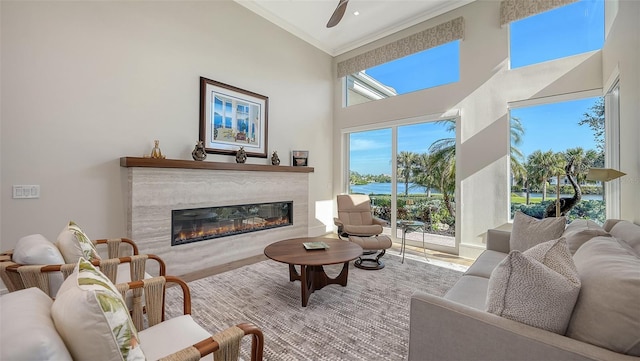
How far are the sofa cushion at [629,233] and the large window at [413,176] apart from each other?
7.87ft

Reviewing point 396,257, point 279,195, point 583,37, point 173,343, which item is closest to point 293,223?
point 279,195

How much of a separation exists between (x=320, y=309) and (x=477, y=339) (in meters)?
1.54

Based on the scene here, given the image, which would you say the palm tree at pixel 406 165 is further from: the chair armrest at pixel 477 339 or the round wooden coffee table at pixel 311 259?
the chair armrest at pixel 477 339

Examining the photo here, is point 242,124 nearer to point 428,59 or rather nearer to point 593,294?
point 428,59

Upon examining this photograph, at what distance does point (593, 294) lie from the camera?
38.4 inches

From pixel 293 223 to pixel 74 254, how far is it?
3.26 meters

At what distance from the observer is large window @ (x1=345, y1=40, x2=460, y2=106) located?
433 cm

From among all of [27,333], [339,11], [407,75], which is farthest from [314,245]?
[407,75]

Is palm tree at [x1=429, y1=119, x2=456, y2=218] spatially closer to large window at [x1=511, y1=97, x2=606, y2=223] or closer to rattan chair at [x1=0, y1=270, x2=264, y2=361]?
large window at [x1=511, y1=97, x2=606, y2=223]

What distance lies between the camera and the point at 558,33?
3.43m

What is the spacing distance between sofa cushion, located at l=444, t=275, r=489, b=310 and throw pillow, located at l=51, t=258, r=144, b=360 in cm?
169

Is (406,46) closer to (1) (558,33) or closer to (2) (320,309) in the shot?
(1) (558,33)

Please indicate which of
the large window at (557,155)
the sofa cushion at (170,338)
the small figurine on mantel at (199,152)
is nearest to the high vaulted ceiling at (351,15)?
the large window at (557,155)

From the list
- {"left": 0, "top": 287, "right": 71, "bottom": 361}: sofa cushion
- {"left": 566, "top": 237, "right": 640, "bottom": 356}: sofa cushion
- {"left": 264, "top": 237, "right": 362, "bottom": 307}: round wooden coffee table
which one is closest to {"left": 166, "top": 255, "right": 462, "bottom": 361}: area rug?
{"left": 264, "top": 237, "right": 362, "bottom": 307}: round wooden coffee table
